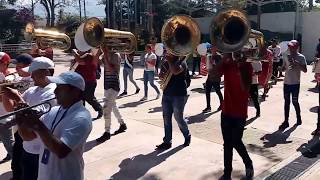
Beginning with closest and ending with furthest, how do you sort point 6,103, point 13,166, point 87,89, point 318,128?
point 6,103 < point 13,166 < point 318,128 < point 87,89

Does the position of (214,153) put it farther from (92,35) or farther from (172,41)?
(92,35)

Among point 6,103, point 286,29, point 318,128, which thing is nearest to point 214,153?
point 318,128

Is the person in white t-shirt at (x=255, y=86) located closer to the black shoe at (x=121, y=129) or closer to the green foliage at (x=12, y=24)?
the black shoe at (x=121, y=129)

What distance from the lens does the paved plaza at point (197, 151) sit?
5.63 metres

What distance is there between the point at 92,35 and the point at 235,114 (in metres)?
3.25

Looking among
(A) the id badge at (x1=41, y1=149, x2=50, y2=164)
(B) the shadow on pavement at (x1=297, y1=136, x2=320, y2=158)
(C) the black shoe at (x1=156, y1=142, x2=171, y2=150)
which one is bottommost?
(B) the shadow on pavement at (x1=297, y1=136, x2=320, y2=158)

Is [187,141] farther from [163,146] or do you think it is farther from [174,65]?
[174,65]

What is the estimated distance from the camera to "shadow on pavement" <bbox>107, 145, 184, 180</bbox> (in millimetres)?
5559

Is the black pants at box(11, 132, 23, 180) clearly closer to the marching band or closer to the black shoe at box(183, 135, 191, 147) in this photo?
the marching band

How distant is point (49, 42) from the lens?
31.2ft

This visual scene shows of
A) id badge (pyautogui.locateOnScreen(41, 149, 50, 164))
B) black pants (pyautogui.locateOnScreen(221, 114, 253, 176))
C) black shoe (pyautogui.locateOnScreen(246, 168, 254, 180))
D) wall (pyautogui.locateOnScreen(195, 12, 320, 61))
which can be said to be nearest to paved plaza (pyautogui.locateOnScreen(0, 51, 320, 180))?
black shoe (pyautogui.locateOnScreen(246, 168, 254, 180))

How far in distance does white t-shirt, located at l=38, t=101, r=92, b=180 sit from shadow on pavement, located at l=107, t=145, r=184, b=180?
2.44m

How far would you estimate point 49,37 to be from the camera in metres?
9.16

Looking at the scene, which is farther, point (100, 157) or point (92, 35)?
point (92, 35)
